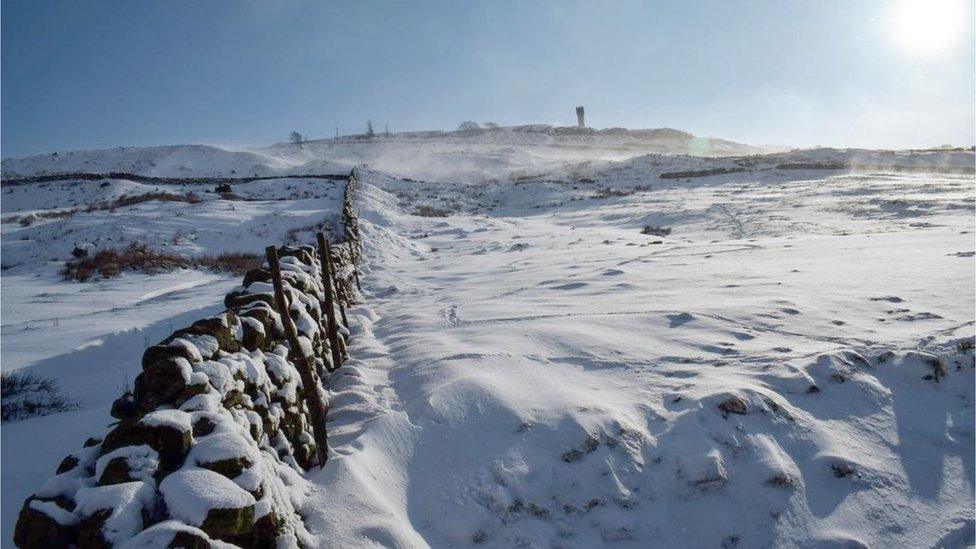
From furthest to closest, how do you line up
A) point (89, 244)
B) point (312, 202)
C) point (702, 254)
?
1. point (312, 202)
2. point (89, 244)
3. point (702, 254)

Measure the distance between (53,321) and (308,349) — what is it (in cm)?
435

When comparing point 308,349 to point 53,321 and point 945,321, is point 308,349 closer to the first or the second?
point 53,321

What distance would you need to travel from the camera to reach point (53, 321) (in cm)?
577

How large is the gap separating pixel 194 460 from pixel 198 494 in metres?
0.19

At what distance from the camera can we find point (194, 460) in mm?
1799

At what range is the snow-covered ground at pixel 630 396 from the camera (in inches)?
99.2

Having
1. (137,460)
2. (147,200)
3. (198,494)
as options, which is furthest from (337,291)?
(147,200)

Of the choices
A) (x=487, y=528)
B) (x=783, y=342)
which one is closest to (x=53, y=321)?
(x=487, y=528)

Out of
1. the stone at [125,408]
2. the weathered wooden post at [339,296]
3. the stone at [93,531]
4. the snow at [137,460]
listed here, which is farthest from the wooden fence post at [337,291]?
the stone at [93,531]

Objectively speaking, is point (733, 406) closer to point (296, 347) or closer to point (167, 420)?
point (296, 347)

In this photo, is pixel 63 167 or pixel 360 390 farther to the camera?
pixel 63 167

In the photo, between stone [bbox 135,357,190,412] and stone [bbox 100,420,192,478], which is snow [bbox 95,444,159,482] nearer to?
stone [bbox 100,420,192,478]

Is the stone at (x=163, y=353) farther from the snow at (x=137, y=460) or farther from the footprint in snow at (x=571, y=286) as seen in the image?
the footprint in snow at (x=571, y=286)

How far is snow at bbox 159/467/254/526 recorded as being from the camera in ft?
5.24
